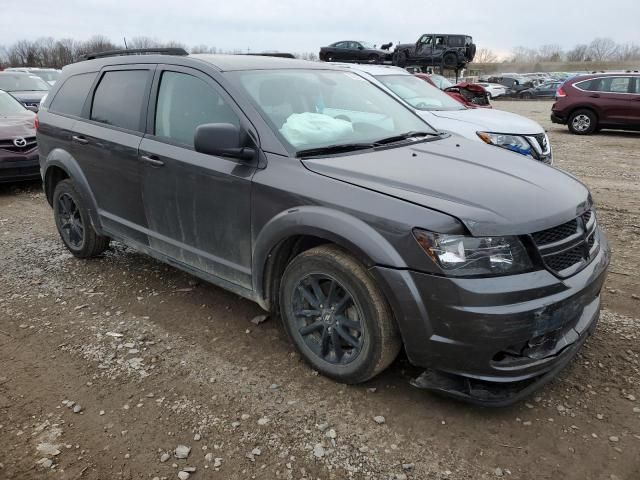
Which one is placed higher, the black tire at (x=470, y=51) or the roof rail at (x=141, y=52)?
the black tire at (x=470, y=51)

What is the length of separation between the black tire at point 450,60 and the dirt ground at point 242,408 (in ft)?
78.3

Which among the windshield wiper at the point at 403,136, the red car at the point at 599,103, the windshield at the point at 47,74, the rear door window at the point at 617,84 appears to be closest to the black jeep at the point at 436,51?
the red car at the point at 599,103

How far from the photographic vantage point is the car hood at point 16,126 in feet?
Result: 24.9

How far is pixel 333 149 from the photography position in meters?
3.12

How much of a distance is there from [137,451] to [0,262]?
3383 millimetres

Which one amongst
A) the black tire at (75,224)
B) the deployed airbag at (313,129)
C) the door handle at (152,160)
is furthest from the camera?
the black tire at (75,224)

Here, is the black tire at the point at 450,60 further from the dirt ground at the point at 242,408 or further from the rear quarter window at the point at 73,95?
the rear quarter window at the point at 73,95

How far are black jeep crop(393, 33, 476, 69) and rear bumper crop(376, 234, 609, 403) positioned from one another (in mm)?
25273

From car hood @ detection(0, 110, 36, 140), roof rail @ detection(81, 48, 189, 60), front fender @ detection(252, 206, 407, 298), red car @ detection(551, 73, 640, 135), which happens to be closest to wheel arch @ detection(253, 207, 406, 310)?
front fender @ detection(252, 206, 407, 298)

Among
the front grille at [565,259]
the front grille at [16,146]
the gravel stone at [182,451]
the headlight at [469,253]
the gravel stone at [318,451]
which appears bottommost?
the gravel stone at [182,451]

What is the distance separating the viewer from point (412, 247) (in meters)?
2.43

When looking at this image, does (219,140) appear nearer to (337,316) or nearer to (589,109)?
(337,316)

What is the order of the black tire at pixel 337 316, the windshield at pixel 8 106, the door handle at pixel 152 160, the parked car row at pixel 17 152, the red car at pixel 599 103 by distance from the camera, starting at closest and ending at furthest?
the black tire at pixel 337 316 < the door handle at pixel 152 160 < the parked car row at pixel 17 152 < the windshield at pixel 8 106 < the red car at pixel 599 103

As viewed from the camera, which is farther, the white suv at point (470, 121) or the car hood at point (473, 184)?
the white suv at point (470, 121)
